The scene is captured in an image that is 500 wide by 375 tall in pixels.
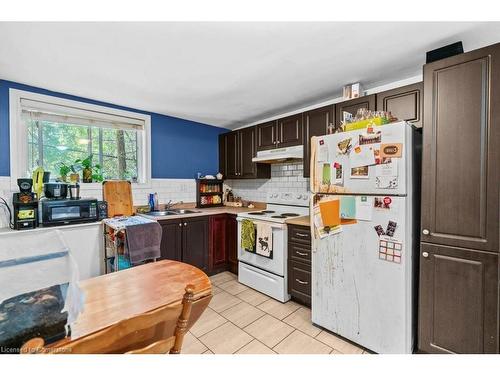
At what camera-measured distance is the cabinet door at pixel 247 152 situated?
3623 millimetres

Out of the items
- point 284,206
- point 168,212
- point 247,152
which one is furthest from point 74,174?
point 284,206

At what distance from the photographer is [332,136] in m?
1.98

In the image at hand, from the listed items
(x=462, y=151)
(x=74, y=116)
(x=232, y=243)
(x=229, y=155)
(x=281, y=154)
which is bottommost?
(x=232, y=243)

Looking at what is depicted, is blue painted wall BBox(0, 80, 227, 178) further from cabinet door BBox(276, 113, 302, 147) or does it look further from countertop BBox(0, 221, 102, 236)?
cabinet door BBox(276, 113, 302, 147)

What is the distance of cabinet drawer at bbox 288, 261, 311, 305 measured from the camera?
95.3 inches

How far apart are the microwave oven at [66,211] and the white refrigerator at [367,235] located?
7.96 feet

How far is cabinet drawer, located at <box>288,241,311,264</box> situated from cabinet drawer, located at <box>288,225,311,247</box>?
0.04 metres

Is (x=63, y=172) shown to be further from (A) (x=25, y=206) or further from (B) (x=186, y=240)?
(B) (x=186, y=240)

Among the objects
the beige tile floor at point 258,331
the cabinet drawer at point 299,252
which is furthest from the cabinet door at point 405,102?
A: the beige tile floor at point 258,331

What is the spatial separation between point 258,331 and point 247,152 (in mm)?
2461

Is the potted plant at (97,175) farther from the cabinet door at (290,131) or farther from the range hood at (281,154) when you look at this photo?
the cabinet door at (290,131)

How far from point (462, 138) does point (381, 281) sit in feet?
3.63

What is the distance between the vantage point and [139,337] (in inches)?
30.8

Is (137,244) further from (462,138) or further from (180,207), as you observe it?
(462,138)
